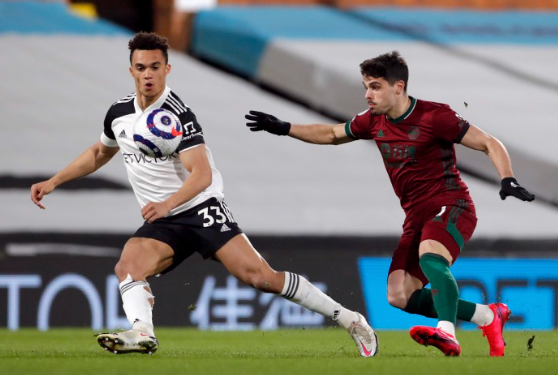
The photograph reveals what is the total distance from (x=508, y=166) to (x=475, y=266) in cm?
391

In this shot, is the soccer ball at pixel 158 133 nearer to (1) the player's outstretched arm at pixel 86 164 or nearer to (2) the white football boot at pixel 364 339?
(1) the player's outstretched arm at pixel 86 164

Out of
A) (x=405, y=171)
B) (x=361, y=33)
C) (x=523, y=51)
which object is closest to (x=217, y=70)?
(x=361, y=33)

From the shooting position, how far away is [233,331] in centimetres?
895

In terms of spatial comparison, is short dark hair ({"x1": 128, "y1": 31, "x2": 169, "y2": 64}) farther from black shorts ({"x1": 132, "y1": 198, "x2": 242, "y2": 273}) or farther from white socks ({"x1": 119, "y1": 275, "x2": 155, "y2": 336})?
white socks ({"x1": 119, "y1": 275, "x2": 155, "y2": 336})

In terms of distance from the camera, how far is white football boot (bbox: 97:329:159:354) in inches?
211

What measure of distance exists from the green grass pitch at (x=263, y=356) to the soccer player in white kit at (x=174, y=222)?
32 centimetres

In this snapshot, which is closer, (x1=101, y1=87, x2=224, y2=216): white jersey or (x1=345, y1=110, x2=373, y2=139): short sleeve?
(x1=101, y1=87, x2=224, y2=216): white jersey

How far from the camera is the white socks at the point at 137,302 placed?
5645 millimetres

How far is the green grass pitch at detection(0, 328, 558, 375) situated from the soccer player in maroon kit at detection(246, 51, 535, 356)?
0.28m

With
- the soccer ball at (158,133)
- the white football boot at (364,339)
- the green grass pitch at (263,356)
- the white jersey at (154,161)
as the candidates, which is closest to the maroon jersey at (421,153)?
the white football boot at (364,339)

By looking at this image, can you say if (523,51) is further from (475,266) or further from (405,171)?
(405,171)

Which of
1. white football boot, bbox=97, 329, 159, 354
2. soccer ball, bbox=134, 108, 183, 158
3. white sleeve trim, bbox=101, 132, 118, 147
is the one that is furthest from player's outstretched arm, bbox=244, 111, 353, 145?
white football boot, bbox=97, 329, 159, 354

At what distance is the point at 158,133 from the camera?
5793 mm

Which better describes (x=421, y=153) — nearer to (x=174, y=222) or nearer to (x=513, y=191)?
(x=513, y=191)
